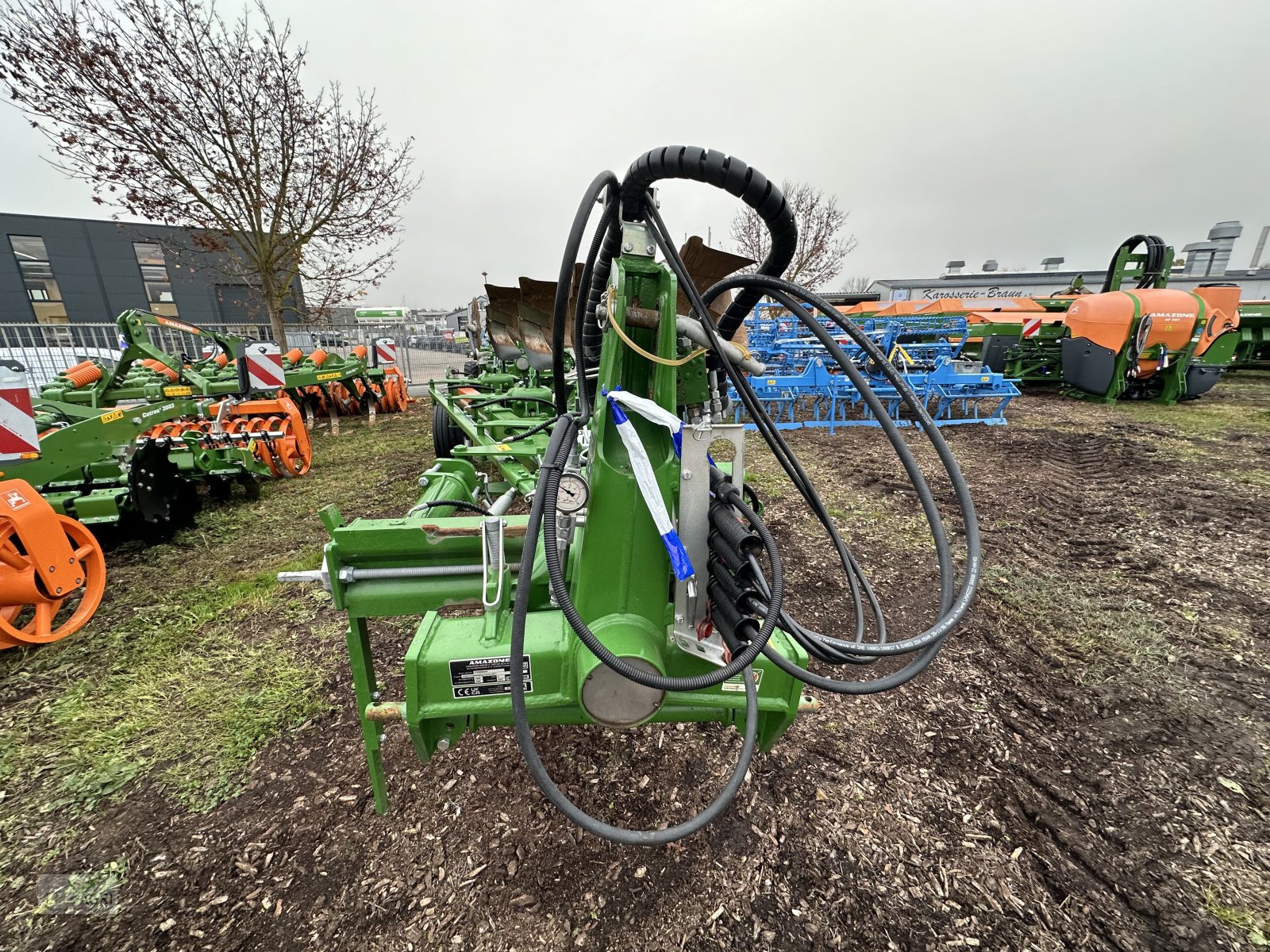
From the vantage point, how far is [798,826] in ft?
6.24

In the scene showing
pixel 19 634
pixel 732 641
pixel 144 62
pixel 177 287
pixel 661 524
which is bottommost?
pixel 19 634

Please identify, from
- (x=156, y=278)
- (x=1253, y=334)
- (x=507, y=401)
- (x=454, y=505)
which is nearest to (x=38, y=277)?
(x=156, y=278)

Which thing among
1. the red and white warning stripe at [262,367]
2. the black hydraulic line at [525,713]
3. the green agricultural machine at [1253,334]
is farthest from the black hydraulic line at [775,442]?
the green agricultural machine at [1253,334]

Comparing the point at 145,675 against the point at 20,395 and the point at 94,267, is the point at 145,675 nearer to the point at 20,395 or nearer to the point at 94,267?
the point at 20,395

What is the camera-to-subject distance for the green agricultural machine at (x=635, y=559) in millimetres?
1232

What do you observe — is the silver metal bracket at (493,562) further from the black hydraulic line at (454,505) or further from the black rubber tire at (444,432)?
the black rubber tire at (444,432)

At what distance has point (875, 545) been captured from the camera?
4.11 meters

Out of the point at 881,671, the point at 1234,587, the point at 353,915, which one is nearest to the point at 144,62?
the point at 353,915

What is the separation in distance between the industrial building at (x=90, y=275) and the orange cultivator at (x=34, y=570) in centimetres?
2182

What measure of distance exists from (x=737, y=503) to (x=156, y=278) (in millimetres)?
31910

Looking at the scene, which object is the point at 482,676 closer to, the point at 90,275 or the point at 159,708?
the point at 159,708

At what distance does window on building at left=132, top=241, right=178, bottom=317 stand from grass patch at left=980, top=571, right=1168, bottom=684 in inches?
1215

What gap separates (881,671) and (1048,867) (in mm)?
1038

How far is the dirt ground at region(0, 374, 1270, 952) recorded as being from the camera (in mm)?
1591
